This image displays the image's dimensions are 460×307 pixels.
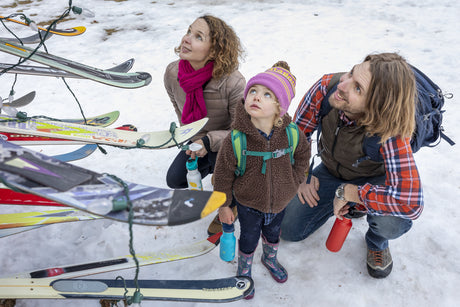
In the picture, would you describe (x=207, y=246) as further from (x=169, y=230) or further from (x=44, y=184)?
(x=44, y=184)

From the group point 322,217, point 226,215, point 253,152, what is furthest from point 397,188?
point 226,215

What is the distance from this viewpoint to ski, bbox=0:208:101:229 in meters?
1.89

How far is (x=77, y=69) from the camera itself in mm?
1974

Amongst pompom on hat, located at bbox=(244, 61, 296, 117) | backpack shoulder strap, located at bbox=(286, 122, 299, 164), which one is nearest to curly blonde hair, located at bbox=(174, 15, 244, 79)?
pompom on hat, located at bbox=(244, 61, 296, 117)

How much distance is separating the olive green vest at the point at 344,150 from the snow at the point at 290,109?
61cm

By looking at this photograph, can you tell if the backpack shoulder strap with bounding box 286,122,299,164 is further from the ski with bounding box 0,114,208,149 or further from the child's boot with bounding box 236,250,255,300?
the child's boot with bounding box 236,250,255,300

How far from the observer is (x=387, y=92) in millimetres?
1626

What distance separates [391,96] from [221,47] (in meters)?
1.13

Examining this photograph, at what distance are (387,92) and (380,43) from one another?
4.39 m

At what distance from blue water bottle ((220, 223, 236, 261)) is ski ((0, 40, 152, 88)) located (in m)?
1.11

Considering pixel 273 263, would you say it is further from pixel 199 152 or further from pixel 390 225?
pixel 199 152

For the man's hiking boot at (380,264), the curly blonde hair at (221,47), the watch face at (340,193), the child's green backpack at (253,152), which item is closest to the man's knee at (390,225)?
the man's hiking boot at (380,264)

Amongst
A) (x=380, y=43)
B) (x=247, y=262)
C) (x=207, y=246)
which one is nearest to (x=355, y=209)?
(x=247, y=262)

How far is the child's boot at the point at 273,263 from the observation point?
2150mm
